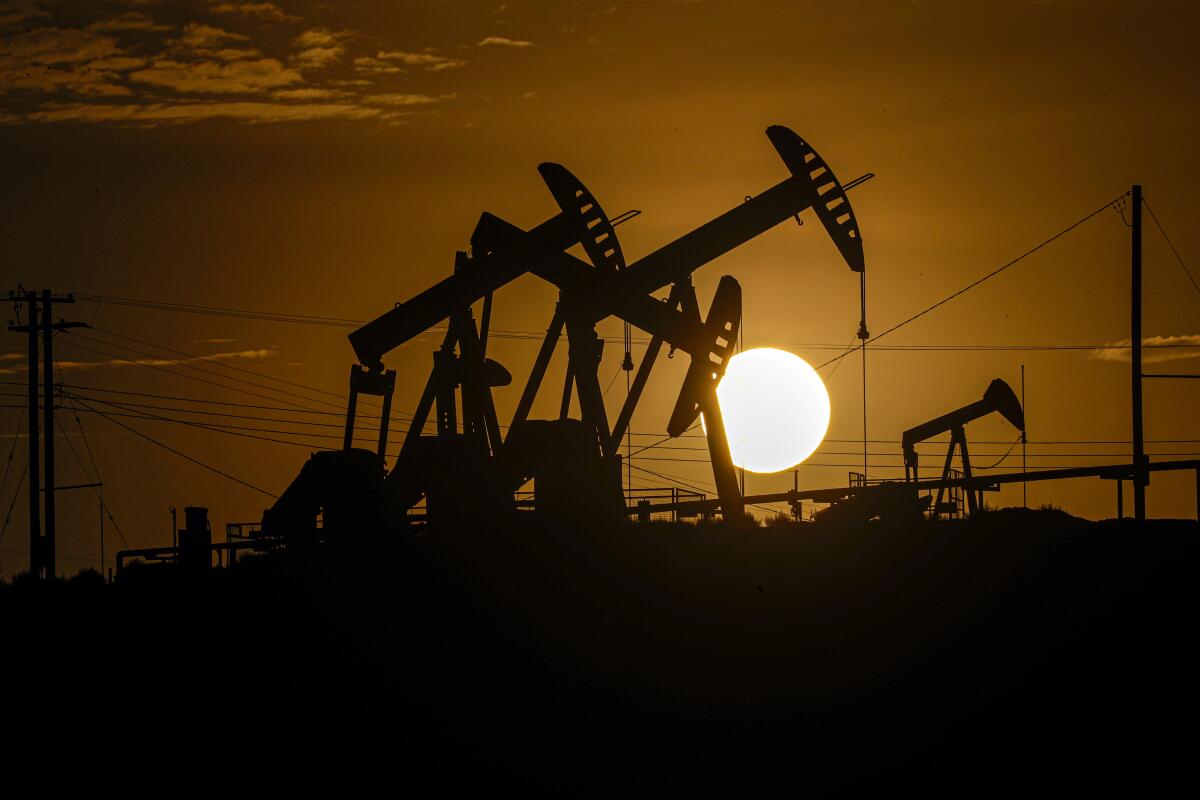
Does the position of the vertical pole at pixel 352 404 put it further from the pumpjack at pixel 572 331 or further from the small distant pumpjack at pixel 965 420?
the small distant pumpjack at pixel 965 420

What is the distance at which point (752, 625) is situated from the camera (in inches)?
697

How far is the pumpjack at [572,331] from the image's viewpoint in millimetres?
21391

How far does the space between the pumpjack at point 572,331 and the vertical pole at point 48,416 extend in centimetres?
1509

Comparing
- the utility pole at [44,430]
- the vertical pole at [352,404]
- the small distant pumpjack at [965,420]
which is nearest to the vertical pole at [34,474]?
the utility pole at [44,430]

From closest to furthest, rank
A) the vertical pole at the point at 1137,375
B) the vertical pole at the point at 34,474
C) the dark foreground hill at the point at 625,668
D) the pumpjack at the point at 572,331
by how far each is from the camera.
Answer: the dark foreground hill at the point at 625,668
the pumpjack at the point at 572,331
the vertical pole at the point at 1137,375
the vertical pole at the point at 34,474

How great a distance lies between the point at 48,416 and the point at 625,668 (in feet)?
84.2

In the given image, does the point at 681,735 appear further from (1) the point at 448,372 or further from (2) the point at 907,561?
(1) the point at 448,372

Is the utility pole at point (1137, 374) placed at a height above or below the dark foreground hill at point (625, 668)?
above

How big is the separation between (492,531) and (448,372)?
3937 mm

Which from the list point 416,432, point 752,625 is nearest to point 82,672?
point 752,625

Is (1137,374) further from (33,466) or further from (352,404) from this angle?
(33,466)

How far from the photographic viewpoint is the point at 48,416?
37688mm

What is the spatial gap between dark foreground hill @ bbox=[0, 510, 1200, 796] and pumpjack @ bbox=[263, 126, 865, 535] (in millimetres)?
1264

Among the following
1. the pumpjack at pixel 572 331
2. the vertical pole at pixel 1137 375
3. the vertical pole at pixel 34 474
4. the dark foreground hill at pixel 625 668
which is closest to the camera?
the dark foreground hill at pixel 625 668
